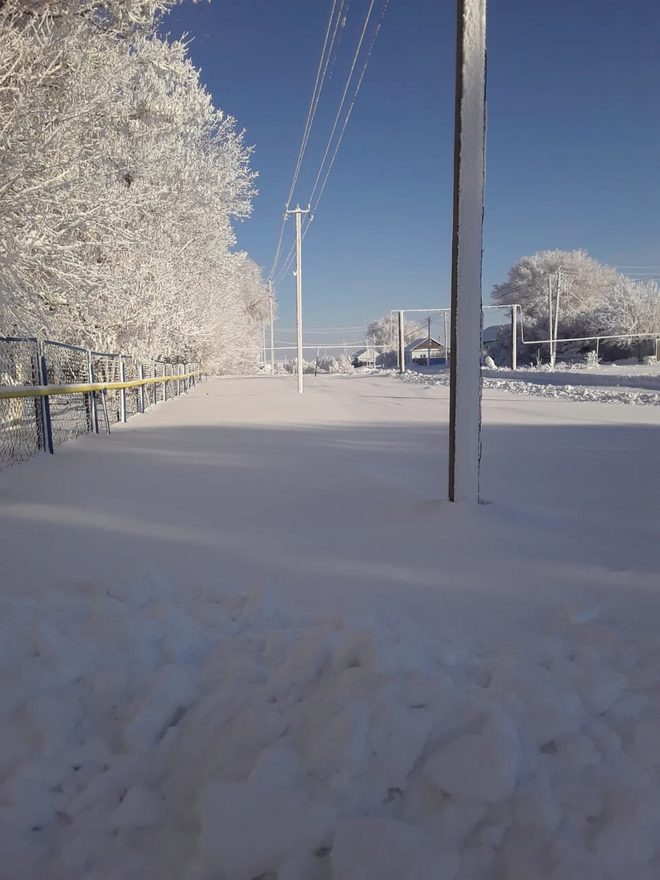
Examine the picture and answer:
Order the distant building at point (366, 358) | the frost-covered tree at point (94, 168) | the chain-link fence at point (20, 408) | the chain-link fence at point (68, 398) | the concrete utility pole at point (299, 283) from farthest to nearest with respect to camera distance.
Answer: the distant building at point (366, 358) < the concrete utility pole at point (299, 283) < the chain-link fence at point (68, 398) < the frost-covered tree at point (94, 168) < the chain-link fence at point (20, 408)

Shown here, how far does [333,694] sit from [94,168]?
35.3ft

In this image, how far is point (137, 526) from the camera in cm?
367

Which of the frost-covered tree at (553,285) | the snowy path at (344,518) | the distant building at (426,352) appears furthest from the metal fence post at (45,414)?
the distant building at (426,352)

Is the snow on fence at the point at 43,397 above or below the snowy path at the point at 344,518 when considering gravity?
above

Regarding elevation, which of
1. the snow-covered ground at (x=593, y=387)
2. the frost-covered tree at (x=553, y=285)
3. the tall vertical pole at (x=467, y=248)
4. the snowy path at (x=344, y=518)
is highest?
the frost-covered tree at (x=553, y=285)

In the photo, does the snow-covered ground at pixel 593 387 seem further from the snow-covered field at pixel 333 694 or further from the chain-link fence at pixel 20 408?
the chain-link fence at pixel 20 408

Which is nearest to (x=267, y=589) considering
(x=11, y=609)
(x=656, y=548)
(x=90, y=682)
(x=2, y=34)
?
(x=90, y=682)

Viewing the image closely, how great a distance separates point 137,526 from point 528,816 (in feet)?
10.1

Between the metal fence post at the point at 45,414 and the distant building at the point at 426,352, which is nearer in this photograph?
the metal fence post at the point at 45,414

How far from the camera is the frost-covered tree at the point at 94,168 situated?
7.61 metres

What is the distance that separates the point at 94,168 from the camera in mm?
9656

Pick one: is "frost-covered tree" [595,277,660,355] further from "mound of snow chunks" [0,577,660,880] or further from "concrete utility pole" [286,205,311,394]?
"mound of snow chunks" [0,577,660,880]

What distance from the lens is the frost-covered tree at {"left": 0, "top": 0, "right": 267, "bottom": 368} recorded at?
7613 millimetres

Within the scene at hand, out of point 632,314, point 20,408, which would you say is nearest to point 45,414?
point 20,408
